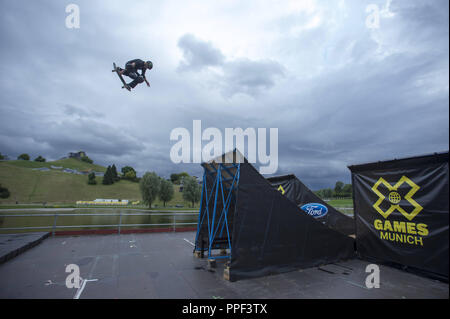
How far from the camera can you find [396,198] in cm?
607

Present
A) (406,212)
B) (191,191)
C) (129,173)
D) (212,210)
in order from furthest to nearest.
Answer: (129,173)
(191,191)
(212,210)
(406,212)

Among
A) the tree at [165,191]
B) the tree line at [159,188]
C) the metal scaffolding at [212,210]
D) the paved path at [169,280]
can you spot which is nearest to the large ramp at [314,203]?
the paved path at [169,280]

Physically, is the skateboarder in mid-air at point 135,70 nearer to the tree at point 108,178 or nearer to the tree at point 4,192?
the tree at point 4,192

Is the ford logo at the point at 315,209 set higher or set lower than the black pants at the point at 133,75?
lower

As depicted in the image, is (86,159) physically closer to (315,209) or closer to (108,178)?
(108,178)

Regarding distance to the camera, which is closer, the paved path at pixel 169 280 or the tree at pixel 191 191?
the paved path at pixel 169 280

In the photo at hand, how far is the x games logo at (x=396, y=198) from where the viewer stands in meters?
5.64

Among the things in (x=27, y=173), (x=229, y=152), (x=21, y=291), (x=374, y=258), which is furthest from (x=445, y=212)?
(x=27, y=173)

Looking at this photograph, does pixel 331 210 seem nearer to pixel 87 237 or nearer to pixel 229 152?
pixel 229 152

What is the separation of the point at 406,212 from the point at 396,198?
44 cm

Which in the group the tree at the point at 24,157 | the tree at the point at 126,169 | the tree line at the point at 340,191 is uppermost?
the tree at the point at 24,157

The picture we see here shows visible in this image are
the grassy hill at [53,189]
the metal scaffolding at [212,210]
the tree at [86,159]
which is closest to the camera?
the metal scaffolding at [212,210]

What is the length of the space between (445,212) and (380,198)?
1.53 m

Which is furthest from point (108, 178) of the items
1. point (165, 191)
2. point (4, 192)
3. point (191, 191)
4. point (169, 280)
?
point (169, 280)
